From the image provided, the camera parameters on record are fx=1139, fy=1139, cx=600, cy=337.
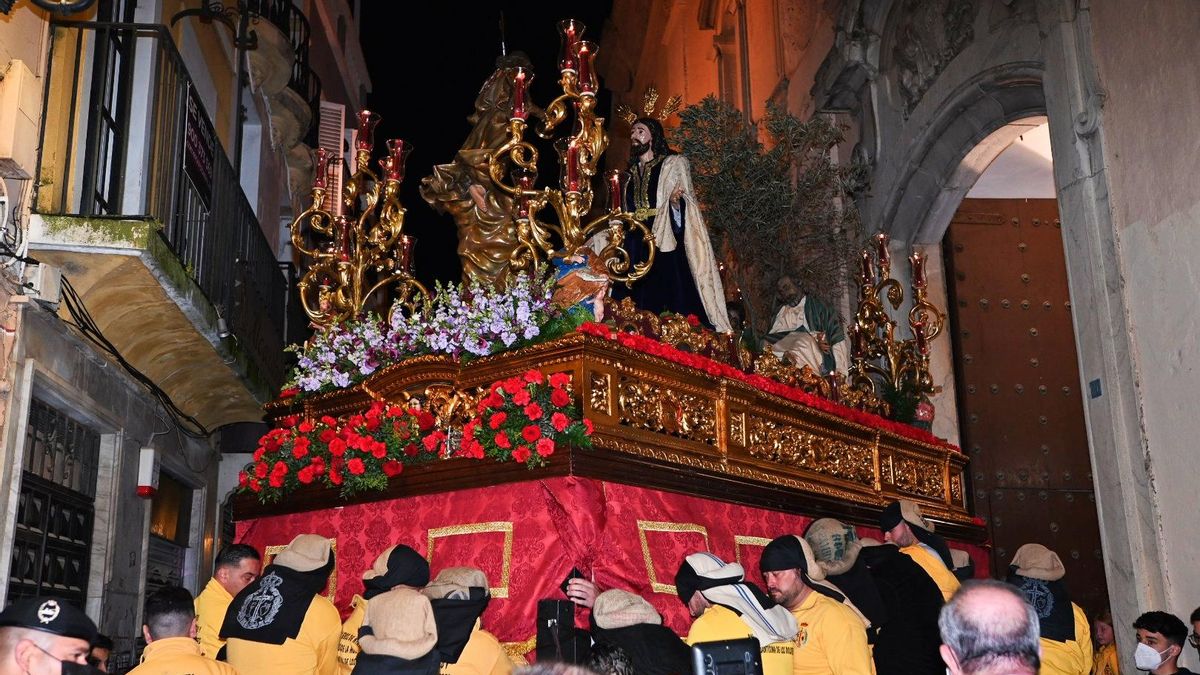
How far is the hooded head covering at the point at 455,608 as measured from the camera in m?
4.42

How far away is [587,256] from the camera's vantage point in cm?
719

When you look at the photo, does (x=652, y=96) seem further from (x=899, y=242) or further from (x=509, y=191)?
(x=899, y=242)

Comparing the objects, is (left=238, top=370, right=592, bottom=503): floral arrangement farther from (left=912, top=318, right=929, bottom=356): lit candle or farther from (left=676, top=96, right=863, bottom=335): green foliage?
(left=912, top=318, right=929, bottom=356): lit candle

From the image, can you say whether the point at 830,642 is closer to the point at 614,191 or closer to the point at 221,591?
the point at 221,591

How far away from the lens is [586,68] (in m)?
7.12

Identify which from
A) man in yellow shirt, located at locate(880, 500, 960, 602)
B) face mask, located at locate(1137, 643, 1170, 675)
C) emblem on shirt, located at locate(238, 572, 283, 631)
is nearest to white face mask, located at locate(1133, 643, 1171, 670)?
face mask, located at locate(1137, 643, 1170, 675)

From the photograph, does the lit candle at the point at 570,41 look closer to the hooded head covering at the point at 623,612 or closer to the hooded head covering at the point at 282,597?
the hooded head covering at the point at 282,597

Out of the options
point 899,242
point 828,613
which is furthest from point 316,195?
point 899,242

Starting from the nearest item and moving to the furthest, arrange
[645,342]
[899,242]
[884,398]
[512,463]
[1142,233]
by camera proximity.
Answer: [512,463] < [645,342] < [1142,233] < [884,398] < [899,242]

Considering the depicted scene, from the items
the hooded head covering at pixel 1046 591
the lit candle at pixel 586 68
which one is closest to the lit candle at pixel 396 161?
the lit candle at pixel 586 68

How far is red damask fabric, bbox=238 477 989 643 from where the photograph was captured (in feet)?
20.1

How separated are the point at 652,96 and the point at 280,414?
11.7 feet

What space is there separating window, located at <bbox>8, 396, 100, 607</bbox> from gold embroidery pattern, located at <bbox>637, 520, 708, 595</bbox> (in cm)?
370

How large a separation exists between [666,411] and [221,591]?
2744 millimetres
